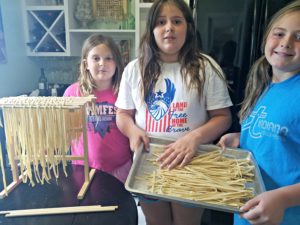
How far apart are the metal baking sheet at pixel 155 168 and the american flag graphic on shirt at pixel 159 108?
7 centimetres

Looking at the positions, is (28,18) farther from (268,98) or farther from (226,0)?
(268,98)

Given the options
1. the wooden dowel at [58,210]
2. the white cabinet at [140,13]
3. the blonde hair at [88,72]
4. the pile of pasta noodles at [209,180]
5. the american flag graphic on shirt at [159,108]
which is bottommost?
the wooden dowel at [58,210]

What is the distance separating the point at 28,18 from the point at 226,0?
1.84m

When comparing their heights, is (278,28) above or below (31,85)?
above

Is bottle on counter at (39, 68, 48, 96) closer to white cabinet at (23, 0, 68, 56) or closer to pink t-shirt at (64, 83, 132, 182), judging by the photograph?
white cabinet at (23, 0, 68, 56)

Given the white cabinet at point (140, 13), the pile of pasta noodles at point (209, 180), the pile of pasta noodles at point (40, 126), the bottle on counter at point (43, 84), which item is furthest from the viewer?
the bottle on counter at point (43, 84)

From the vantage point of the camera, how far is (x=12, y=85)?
7.85ft

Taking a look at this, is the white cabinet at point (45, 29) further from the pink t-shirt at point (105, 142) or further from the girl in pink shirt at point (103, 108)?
the pink t-shirt at point (105, 142)

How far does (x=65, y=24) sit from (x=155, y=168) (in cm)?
194

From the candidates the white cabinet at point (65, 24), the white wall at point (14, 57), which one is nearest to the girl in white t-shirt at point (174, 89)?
the white cabinet at point (65, 24)

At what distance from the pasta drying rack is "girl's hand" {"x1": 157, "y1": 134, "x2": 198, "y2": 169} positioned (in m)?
0.32

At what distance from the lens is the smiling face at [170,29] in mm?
1073

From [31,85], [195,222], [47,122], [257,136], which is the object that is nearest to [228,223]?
[195,222]

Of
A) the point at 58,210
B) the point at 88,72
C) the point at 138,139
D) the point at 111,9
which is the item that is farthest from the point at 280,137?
the point at 111,9
